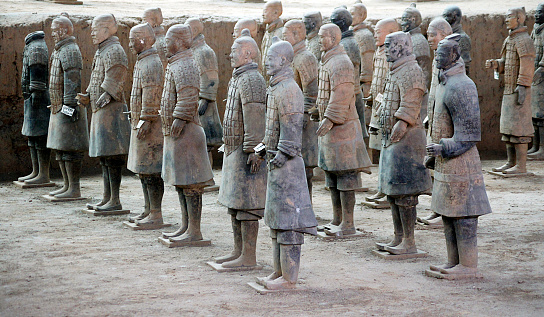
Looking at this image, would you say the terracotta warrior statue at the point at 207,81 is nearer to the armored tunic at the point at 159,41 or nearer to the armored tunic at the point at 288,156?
the armored tunic at the point at 159,41

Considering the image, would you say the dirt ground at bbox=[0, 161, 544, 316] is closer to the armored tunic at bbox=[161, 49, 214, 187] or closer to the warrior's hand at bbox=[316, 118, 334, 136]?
the armored tunic at bbox=[161, 49, 214, 187]

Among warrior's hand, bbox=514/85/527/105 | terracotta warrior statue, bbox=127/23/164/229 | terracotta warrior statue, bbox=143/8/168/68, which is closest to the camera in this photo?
terracotta warrior statue, bbox=127/23/164/229

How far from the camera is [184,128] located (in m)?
6.67

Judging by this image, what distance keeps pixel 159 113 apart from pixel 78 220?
67.4 inches

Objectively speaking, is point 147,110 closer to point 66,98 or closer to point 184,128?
point 184,128

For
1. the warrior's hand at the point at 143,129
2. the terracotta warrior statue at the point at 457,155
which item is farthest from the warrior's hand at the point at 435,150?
the warrior's hand at the point at 143,129

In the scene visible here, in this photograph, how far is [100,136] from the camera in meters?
7.98

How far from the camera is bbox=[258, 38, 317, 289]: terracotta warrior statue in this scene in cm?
533

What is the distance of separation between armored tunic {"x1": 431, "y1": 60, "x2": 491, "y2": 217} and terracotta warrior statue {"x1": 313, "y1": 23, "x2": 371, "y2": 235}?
1327 mm

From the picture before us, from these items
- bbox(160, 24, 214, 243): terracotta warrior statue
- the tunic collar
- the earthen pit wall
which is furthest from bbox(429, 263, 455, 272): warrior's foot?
the earthen pit wall

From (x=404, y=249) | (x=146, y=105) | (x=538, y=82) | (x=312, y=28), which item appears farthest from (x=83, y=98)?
(x=538, y=82)

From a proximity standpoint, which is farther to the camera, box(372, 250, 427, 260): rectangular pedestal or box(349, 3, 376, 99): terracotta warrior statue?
box(349, 3, 376, 99): terracotta warrior statue

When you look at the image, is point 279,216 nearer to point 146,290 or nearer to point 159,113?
point 146,290

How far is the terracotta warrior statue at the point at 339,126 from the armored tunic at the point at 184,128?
1.11 metres
